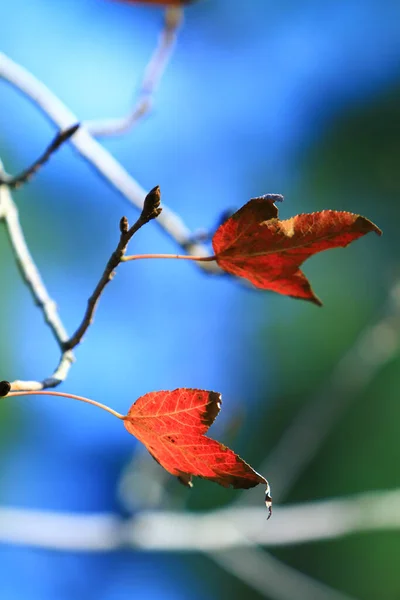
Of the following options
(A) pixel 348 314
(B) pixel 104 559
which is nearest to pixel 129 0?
(B) pixel 104 559

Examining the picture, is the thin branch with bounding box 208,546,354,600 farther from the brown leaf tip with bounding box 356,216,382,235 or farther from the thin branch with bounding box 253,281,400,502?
the brown leaf tip with bounding box 356,216,382,235

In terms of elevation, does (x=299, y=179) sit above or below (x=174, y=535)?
above

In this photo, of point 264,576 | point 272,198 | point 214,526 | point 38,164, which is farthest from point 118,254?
point 264,576

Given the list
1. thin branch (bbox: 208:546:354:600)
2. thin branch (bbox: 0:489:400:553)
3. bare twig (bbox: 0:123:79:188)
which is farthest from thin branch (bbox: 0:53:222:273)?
thin branch (bbox: 208:546:354:600)

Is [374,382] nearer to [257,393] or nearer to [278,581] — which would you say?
[257,393]

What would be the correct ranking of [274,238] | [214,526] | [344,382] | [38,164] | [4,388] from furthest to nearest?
[344,382] → [214,526] → [38,164] → [274,238] → [4,388]

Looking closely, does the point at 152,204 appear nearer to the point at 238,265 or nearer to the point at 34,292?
the point at 238,265

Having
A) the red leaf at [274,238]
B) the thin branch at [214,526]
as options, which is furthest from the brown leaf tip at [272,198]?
the thin branch at [214,526]
